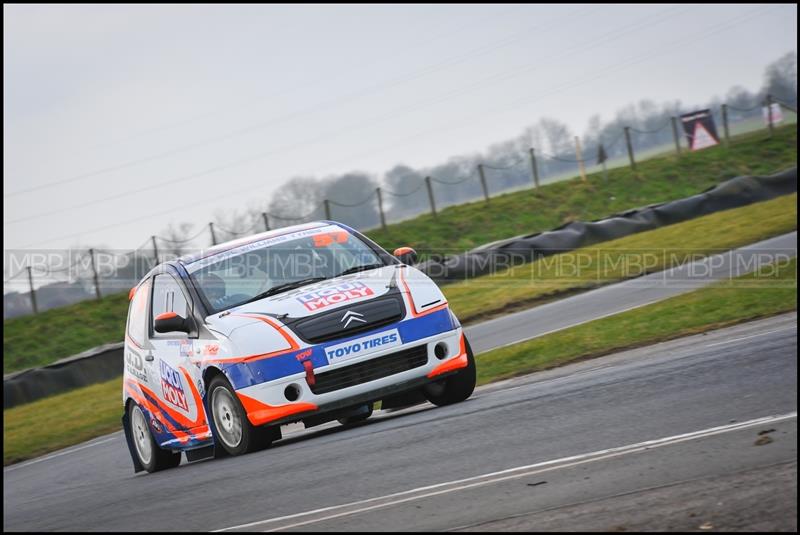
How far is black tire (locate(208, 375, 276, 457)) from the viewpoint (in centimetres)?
806

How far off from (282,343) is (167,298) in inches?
75.2

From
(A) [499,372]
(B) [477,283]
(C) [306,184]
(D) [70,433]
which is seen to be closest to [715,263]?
(B) [477,283]

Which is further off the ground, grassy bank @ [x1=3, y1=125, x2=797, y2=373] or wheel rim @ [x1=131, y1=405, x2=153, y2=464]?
grassy bank @ [x1=3, y1=125, x2=797, y2=373]

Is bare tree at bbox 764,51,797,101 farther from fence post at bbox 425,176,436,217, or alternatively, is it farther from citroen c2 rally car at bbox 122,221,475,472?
citroen c2 rally car at bbox 122,221,475,472

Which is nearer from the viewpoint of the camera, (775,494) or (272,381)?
(775,494)

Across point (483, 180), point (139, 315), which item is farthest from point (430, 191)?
point (139, 315)

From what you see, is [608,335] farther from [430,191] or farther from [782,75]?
[782,75]

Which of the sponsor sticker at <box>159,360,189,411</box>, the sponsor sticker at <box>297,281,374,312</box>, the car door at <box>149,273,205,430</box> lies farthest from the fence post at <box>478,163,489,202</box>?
the sponsor sticker at <box>297,281,374,312</box>

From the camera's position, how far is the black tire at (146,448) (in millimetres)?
9523

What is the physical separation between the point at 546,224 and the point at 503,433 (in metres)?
30.9

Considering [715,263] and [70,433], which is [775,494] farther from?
[715,263]

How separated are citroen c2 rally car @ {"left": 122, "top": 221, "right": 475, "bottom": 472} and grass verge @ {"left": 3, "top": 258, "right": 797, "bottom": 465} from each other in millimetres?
3222

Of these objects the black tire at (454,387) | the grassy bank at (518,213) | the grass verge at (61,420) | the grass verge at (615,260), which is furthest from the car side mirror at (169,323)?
the grassy bank at (518,213)

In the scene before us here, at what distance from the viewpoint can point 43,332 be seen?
34094mm
